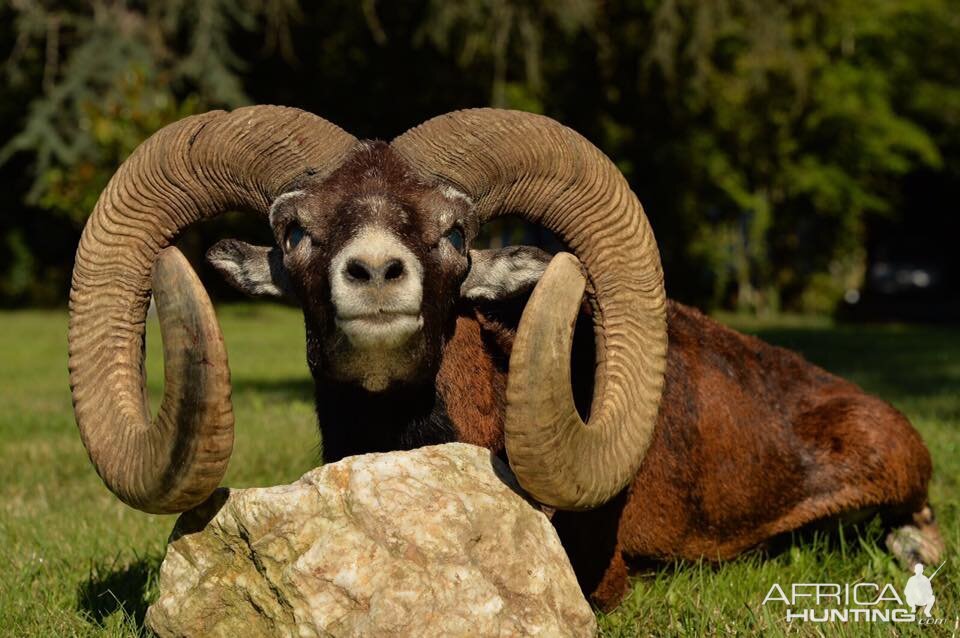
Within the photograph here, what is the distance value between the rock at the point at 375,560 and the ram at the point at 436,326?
0.19m

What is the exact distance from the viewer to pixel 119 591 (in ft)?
16.3

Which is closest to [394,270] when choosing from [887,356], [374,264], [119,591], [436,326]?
[374,264]

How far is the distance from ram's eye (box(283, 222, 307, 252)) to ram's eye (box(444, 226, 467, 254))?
0.58 meters

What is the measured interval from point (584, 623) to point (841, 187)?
31.0m

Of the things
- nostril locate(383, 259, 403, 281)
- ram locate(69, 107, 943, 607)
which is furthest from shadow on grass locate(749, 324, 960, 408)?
nostril locate(383, 259, 403, 281)

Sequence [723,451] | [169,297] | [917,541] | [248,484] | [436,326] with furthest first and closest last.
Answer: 1. [248,484]
2. [917,541]
3. [723,451]
4. [436,326]
5. [169,297]

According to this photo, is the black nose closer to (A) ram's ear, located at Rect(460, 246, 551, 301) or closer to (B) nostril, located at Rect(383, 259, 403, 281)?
(B) nostril, located at Rect(383, 259, 403, 281)

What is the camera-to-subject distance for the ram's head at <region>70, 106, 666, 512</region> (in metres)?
3.92

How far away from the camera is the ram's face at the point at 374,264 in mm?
4160

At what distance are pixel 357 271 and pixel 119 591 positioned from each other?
1.87 m

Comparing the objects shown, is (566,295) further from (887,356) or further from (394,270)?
(887,356)

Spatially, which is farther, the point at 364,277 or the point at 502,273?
the point at 502,273

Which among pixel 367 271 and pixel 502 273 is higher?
pixel 367 271

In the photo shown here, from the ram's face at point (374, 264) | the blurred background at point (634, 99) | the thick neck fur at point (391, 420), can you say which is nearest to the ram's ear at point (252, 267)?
the ram's face at point (374, 264)
